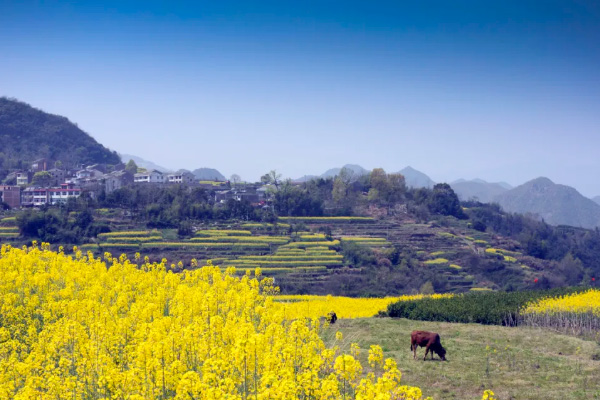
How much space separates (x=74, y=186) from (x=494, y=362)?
234 ft

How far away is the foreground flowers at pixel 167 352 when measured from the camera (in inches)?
306

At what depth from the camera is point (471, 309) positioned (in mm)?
27438

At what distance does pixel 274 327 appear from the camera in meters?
10.6

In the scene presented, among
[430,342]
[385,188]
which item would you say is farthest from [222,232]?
[430,342]

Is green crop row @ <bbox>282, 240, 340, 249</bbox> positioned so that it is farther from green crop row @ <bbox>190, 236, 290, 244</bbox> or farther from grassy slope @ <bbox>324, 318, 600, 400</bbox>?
grassy slope @ <bbox>324, 318, 600, 400</bbox>

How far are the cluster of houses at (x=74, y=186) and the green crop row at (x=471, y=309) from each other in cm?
4751

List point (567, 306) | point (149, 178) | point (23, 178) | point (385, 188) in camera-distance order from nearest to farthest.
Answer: point (567, 306) < point (385, 188) < point (23, 178) < point (149, 178)

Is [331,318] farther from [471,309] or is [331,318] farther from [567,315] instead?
[567,315]

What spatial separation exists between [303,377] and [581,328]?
2024cm

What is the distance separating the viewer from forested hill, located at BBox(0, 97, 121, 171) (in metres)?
118

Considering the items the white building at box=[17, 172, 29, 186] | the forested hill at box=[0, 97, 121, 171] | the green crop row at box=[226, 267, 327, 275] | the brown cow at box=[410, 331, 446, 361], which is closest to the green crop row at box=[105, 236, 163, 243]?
the green crop row at box=[226, 267, 327, 275]

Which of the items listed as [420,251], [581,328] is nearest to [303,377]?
[581,328]

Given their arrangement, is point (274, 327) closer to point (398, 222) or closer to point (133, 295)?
point (133, 295)

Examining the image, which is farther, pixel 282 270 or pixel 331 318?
pixel 282 270
